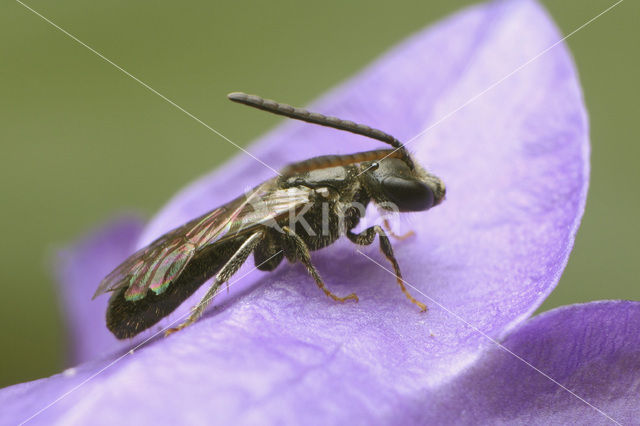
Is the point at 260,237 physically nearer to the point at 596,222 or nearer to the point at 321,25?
the point at 596,222

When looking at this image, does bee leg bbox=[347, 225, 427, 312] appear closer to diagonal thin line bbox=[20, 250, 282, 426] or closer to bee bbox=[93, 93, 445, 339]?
bee bbox=[93, 93, 445, 339]

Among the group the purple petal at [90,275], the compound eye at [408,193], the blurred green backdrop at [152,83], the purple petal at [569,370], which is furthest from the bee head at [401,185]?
the blurred green backdrop at [152,83]

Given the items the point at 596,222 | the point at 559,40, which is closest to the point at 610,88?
the point at 596,222

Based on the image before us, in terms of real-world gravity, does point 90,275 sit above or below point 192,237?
below

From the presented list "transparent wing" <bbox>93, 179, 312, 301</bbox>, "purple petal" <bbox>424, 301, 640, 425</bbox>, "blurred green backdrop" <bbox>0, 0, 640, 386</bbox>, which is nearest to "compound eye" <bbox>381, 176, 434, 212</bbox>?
"transparent wing" <bbox>93, 179, 312, 301</bbox>

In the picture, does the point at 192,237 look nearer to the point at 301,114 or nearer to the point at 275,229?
the point at 275,229

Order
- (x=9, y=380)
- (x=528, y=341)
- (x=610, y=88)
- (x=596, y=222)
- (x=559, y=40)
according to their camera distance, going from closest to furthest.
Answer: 1. (x=528, y=341)
2. (x=559, y=40)
3. (x=9, y=380)
4. (x=596, y=222)
5. (x=610, y=88)

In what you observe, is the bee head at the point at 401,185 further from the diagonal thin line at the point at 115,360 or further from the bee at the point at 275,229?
the diagonal thin line at the point at 115,360

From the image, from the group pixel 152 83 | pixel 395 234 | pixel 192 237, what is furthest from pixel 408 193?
pixel 152 83
